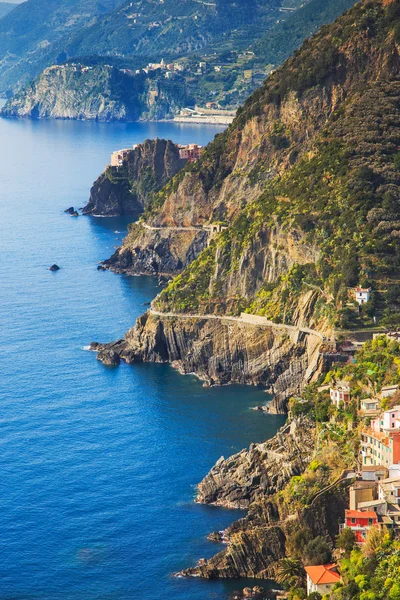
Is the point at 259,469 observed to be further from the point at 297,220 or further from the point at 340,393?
the point at 297,220

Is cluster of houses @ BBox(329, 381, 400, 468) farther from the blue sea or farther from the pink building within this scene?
the blue sea

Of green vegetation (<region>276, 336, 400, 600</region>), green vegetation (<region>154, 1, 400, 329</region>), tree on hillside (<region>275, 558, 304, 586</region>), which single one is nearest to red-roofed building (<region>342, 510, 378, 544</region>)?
green vegetation (<region>276, 336, 400, 600</region>)

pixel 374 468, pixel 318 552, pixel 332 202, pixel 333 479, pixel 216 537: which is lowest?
pixel 216 537

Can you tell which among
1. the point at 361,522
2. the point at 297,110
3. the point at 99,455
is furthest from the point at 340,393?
the point at 297,110

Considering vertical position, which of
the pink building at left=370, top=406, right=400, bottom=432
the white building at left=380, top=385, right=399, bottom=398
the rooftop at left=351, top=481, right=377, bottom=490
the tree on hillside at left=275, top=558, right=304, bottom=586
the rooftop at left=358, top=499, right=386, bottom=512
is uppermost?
the white building at left=380, top=385, right=399, bottom=398

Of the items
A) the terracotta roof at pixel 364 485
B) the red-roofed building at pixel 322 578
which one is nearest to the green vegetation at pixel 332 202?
the terracotta roof at pixel 364 485

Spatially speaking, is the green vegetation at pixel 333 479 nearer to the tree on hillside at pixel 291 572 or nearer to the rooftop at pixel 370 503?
the tree on hillside at pixel 291 572
